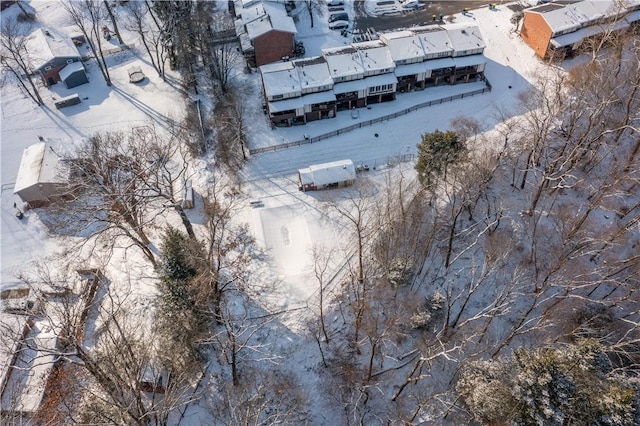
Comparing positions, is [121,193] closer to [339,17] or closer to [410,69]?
[410,69]

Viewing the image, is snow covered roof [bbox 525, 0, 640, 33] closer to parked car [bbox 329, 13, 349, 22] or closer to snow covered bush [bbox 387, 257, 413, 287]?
parked car [bbox 329, 13, 349, 22]

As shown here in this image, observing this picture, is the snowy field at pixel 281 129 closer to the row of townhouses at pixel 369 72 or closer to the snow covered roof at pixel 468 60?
the row of townhouses at pixel 369 72

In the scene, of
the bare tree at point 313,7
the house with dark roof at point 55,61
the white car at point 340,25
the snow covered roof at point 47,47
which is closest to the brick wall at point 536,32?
the white car at point 340,25

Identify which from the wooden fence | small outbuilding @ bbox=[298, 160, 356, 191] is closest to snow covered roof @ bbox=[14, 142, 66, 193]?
the wooden fence

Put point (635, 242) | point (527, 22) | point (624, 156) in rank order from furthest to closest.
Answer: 1. point (527, 22)
2. point (624, 156)
3. point (635, 242)

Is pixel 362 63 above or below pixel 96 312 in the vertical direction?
above

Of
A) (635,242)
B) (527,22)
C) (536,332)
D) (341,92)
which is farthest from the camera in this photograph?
(527,22)

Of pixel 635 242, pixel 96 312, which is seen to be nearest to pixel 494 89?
pixel 635 242

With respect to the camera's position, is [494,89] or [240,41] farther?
[240,41]

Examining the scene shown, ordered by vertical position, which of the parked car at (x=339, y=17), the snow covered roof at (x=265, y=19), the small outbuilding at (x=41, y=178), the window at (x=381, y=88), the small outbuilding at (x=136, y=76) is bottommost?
the small outbuilding at (x=41, y=178)

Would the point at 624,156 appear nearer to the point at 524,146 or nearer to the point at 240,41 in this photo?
the point at 524,146
